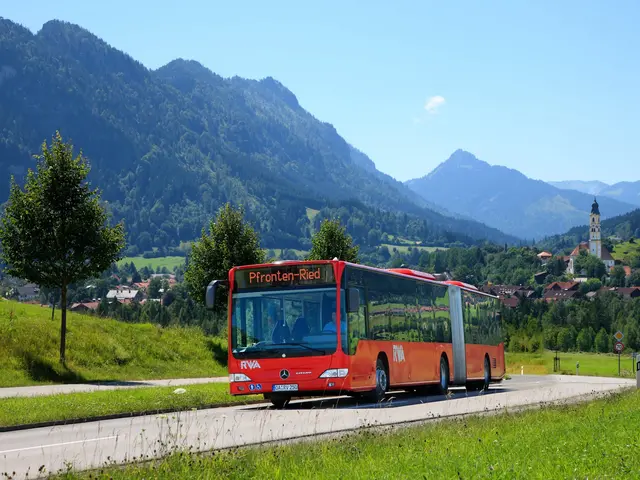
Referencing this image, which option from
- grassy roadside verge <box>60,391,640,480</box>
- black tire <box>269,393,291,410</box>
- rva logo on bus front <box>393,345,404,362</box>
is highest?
rva logo on bus front <box>393,345,404,362</box>

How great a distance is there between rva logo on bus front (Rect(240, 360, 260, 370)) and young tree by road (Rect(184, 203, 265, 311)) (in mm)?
28125

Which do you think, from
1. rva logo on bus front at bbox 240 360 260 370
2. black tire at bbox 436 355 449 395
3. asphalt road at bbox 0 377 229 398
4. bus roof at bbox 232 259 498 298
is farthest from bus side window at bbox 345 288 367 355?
asphalt road at bbox 0 377 229 398

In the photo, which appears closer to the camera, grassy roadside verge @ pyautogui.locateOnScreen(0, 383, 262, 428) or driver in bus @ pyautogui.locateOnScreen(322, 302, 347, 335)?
grassy roadside verge @ pyautogui.locateOnScreen(0, 383, 262, 428)

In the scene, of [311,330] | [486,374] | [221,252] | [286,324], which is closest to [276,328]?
[286,324]

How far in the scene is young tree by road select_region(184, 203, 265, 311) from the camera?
165 feet

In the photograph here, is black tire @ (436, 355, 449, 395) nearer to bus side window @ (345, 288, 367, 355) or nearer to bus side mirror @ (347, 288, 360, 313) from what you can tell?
bus side window @ (345, 288, 367, 355)

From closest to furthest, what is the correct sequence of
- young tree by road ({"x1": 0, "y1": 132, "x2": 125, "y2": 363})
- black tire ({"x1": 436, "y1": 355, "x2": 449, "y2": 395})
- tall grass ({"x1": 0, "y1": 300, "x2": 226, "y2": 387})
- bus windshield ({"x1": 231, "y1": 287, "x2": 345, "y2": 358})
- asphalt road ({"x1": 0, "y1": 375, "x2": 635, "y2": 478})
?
asphalt road ({"x1": 0, "y1": 375, "x2": 635, "y2": 478}) → bus windshield ({"x1": 231, "y1": 287, "x2": 345, "y2": 358}) → black tire ({"x1": 436, "y1": 355, "x2": 449, "y2": 395}) → tall grass ({"x1": 0, "y1": 300, "x2": 226, "y2": 387}) → young tree by road ({"x1": 0, "y1": 132, "x2": 125, "y2": 363})

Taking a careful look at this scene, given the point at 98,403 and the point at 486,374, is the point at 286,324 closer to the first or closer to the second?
the point at 98,403

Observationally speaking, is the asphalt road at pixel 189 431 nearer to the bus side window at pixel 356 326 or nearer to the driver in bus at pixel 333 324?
the bus side window at pixel 356 326

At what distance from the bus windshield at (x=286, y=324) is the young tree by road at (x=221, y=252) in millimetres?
27889

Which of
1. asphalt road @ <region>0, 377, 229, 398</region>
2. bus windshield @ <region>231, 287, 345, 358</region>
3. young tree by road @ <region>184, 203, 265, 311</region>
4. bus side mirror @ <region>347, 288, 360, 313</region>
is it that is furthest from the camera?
young tree by road @ <region>184, 203, 265, 311</region>

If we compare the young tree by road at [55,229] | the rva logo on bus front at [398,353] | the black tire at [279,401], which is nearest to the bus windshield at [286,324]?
the black tire at [279,401]

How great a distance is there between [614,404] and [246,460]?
1234cm

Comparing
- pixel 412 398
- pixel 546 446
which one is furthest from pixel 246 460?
pixel 412 398
